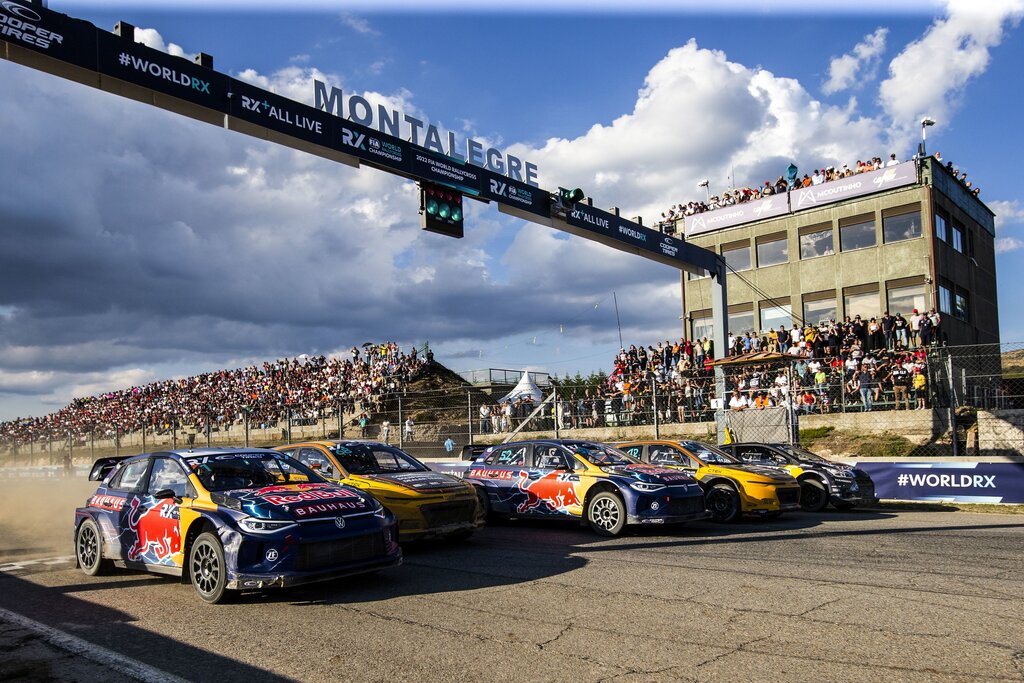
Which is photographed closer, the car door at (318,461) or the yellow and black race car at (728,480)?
the car door at (318,461)

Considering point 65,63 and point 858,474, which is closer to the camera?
point 65,63

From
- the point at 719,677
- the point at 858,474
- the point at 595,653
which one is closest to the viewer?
the point at 719,677

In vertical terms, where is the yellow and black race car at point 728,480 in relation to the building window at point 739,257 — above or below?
below

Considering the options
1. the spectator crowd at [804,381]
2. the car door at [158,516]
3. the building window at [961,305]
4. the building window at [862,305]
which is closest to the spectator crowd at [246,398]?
the spectator crowd at [804,381]

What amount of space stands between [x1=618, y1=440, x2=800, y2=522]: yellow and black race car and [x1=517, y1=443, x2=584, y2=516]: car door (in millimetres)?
Answer: 2099

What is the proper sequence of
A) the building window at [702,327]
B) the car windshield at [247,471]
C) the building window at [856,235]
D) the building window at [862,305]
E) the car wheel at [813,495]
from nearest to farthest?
the car windshield at [247,471], the car wheel at [813,495], the building window at [862,305], the building window at [856,235], the building window at [702,327]

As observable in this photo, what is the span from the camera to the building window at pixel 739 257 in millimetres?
37344

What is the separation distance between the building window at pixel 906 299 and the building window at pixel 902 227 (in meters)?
2.10

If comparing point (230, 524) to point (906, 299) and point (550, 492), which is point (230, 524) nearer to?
point (550, 492)

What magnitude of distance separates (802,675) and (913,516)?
407 inches

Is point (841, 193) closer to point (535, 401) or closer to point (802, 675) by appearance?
point (535, 401)

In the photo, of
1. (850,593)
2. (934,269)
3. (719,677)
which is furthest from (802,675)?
(934,269)

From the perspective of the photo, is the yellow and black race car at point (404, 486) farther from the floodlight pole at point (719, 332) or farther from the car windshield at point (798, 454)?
the floodlight pole at point (719, 332)

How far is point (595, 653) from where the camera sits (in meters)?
5.27
